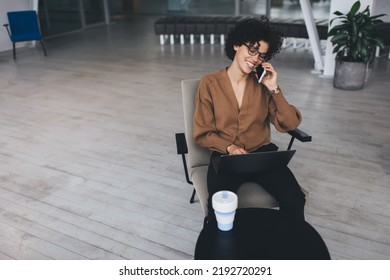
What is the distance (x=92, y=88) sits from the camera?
6332mm

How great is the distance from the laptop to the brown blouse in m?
0.22

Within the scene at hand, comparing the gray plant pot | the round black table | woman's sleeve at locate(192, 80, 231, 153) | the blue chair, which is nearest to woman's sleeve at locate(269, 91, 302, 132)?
woman's sleeve at locate(192, 80, 231, 153)

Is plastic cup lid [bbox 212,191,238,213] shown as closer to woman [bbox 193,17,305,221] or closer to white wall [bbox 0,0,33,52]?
woman [bbox 193,17,305,221]

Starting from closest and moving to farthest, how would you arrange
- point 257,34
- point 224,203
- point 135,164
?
1. point 224,203
2. point 257,34
3. point 135,164

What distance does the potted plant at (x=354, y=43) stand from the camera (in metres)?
5.40

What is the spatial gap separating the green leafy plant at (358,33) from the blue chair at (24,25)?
6.49m

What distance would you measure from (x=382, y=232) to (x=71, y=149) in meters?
3.19

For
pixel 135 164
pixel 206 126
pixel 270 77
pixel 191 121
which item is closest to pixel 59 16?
pixel 135 164

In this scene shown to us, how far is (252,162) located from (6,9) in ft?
29.3

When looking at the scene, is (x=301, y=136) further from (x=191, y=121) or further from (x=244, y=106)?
(x=191, y=121)

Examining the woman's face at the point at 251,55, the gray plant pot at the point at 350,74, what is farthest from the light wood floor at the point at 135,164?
the woman's face at the point at 251,55

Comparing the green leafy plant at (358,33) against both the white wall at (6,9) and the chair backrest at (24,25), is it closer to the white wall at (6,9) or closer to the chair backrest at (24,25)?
the chair backrest at (24,25)

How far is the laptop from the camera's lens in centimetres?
209

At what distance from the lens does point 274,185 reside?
2.21 metres
